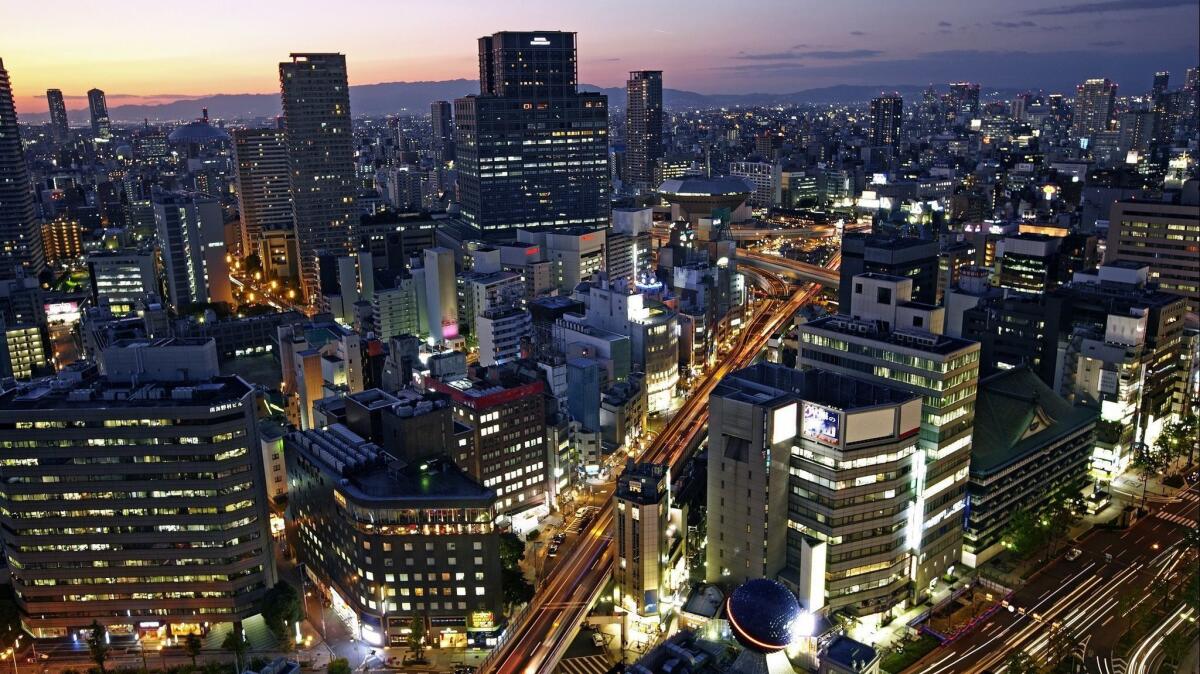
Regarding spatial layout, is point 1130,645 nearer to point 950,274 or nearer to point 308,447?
→ point 308,447

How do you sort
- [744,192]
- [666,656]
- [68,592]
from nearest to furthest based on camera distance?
[666,656] < [68,592] < [744,192]

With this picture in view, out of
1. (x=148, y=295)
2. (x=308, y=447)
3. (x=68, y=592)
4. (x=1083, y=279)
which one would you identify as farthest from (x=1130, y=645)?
(x=148, y=295)

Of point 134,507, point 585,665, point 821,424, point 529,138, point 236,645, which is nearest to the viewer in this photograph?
point 821,424

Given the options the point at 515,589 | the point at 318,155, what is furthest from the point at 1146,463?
the point at 318,155

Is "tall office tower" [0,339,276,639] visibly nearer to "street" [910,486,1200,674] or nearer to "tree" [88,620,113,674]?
"tree" [88,620,113,674]

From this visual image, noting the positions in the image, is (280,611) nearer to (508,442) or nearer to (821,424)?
(508,442)

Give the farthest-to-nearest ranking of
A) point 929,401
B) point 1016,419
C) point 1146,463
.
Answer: point 1146,463, point 1016,419, point 929,401
